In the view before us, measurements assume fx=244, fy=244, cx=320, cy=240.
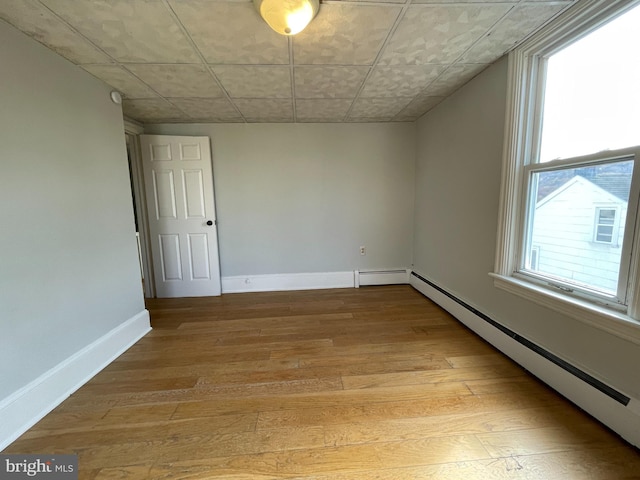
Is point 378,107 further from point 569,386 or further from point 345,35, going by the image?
point 569,386

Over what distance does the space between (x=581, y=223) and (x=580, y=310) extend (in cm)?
50

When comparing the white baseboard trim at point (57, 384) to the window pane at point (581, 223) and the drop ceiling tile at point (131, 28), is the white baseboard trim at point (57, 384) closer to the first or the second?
the drop ceiling tile at point (131, 28)

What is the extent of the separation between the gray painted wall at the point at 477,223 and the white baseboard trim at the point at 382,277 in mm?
446

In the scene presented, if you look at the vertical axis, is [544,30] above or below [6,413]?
above

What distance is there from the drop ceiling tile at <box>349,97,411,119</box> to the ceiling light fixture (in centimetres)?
131

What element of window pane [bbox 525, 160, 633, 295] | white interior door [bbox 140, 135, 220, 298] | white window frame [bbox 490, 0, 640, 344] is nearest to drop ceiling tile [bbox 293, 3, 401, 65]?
white window frame [bbox 490, 0, 640, 344]

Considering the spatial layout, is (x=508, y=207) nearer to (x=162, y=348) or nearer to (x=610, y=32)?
(x=610, y=32)

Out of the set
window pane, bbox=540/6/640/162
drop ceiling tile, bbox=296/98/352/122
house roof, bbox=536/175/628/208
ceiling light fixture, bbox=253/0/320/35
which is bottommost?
house roof, bbox=536/175/628/208

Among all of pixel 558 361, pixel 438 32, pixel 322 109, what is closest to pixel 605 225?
pixel 558 361

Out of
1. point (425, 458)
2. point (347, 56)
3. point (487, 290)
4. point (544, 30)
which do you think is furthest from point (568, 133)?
point (425, 458)

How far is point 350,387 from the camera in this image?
1.57 metres

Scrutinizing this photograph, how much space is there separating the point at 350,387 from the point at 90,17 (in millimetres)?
2633

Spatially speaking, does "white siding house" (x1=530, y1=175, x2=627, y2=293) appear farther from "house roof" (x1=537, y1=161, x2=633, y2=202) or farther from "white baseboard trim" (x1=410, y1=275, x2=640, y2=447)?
"white baseboard trim" (x1=410, y1=275, x2=640, y2=447)

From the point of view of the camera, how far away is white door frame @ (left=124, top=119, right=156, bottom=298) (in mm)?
2936
